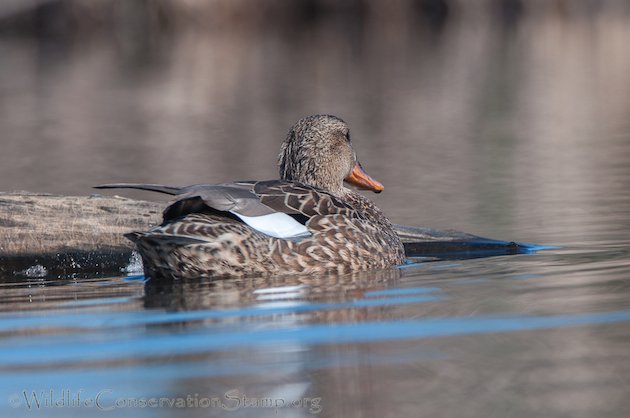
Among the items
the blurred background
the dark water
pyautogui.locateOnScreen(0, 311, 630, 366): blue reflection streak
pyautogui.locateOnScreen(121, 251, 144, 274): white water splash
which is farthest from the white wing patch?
the blurred background

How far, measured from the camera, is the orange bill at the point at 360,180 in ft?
A: 27.3

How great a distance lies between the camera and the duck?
671 cm

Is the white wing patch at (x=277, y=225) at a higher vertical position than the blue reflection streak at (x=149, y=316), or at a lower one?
higher

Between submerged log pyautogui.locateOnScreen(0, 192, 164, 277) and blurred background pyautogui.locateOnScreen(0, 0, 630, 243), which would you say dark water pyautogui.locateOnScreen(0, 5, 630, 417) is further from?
submerged log pyautogui.locateOnScreen(0, 192, 164, 277)

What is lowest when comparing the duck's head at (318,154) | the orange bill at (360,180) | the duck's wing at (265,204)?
the duck's wing at (265,204)

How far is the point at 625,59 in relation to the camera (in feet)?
88.2

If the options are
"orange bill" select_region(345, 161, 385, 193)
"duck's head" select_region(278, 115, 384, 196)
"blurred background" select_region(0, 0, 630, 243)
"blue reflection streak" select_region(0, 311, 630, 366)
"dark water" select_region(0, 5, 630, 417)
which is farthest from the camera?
"blurred background" select_region(0, 0, 630, 243)

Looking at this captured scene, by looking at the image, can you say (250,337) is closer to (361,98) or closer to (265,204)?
(265,204)

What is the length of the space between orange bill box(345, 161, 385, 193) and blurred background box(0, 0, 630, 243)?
2.84 ft

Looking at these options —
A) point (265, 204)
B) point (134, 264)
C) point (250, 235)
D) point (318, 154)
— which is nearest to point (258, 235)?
point (250, 235)

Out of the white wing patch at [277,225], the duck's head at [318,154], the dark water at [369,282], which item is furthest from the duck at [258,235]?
the duck's head at [318,154]

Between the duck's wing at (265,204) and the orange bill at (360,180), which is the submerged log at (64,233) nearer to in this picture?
the duck's wing at (265,204)

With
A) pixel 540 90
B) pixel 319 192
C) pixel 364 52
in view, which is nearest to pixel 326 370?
pixel 319 192

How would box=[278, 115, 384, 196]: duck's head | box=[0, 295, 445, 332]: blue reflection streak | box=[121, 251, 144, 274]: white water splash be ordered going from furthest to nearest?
1. box=[278, 115, 384, 196]: duck's head
2. box=[121, 251, 144, 274]: white water splash
3. box=[0, 295, 445, 332]: blue reflection streak
